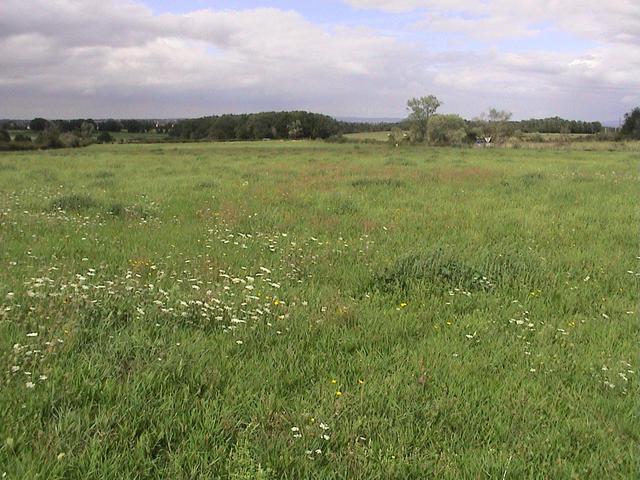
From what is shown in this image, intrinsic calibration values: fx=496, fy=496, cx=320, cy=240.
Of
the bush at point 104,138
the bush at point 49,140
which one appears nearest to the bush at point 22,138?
the bush at point 49,140

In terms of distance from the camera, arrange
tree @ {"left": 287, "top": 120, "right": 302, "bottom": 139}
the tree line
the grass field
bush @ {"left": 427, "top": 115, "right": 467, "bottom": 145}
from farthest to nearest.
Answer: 1. tree @ {"left": 287, "top": 120, "right": 302, "bottom": 139}
2. the tree line
3. bush @ {"left": 427, "top": 115, "right": 467, "bottom": 145}
4. the grass field

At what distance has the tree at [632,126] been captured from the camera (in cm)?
5791

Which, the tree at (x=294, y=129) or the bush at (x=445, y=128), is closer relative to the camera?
the bush at (x=445, y=128)

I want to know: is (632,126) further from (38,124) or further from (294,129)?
(38,124)

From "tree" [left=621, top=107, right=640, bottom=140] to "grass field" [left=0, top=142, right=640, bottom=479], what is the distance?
5883cm

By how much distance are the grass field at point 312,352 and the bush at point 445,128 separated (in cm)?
6874

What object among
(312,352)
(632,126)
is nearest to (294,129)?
(632,126)

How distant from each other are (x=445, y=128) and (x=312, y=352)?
79.4m

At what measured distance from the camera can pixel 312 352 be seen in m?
4.49

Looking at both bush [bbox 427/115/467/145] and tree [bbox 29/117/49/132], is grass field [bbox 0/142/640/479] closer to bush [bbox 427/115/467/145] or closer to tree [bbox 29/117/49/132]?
bush [bbox 427/115/467/145]

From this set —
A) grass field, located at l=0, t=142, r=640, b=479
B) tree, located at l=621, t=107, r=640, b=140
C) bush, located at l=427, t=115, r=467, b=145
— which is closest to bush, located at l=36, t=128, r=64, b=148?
bush, located at l=427, t=115, r=467, b=145

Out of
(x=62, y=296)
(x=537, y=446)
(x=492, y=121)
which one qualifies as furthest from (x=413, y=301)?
(x=492, y=121)

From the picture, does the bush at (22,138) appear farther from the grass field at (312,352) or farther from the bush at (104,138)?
the grass field at (312,352)

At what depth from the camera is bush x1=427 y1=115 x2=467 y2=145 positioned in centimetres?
7504
